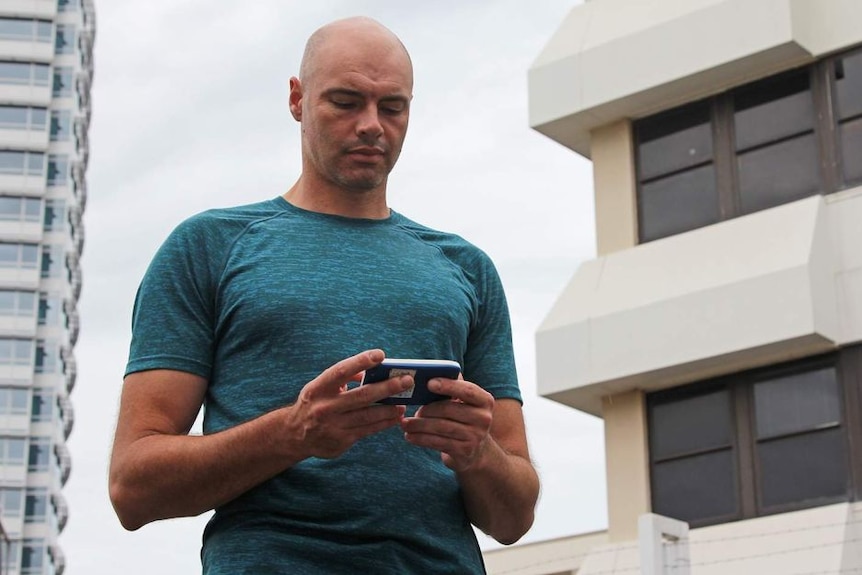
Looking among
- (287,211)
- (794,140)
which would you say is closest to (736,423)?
(794,140)

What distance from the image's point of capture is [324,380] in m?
2.74

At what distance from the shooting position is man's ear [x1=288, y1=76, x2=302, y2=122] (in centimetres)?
343

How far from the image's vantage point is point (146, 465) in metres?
3.01

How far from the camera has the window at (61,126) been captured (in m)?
81.8

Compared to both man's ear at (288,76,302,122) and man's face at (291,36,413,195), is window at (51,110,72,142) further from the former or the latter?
man's face at (291,36,413,195)

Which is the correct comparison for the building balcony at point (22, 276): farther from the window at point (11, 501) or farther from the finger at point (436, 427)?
the finger at point (436, 427)

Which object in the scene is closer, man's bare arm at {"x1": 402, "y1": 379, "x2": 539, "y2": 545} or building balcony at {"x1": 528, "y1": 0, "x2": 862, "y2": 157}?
man's bare arm at {"x1": 402, "y1": 379, "x2": 539, "y2": 545}

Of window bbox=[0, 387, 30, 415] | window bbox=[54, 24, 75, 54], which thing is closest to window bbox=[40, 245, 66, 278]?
window bbox=[0, 387, 30, 415]

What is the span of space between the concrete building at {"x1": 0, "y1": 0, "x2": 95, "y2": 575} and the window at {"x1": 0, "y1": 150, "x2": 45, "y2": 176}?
0.05 m

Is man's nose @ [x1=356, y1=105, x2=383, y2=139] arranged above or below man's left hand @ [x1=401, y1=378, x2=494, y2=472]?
above

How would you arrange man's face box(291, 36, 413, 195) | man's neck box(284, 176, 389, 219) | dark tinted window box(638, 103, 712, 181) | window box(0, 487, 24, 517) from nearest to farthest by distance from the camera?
man's face box(291, 36, 413, 195), man's neck box(284, 176, 389, 219), dark tinted window box(638, 103, 712, 181), window box(0, 487, 24, 517)

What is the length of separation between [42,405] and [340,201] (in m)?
79.1

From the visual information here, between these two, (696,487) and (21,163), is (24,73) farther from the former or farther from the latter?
(696,487)

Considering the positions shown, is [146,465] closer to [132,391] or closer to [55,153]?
[132,391]
